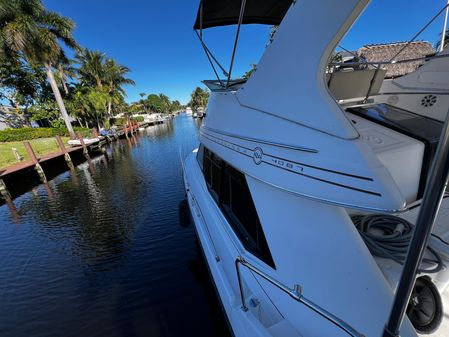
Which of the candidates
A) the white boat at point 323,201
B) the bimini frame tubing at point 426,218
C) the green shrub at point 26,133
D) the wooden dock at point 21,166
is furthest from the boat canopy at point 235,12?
the green shrub at point 26,133

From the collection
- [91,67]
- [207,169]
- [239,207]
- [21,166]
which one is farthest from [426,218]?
[91,67]

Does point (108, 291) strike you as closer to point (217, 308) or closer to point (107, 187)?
point (217, 308)

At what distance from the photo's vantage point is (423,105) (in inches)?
98.6

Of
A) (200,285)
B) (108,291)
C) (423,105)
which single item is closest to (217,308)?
(200,285)

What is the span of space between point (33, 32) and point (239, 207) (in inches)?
886

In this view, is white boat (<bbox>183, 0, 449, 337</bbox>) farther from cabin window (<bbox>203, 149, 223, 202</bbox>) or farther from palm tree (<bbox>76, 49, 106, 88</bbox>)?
palm tree (<bbox>76, 49, 106, 88</bbox>)

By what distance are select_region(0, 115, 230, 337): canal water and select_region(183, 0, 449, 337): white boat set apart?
2.05 m

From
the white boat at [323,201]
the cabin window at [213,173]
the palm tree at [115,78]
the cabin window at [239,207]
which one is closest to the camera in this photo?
the white boat at [323,201]

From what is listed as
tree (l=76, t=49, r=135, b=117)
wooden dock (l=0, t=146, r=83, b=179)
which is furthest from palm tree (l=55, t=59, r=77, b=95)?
wooden dock (l=0, t=146, r=83, b=179)

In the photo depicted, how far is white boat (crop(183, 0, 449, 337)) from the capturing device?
124cm

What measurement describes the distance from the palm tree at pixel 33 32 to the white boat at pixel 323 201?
67.4 feet

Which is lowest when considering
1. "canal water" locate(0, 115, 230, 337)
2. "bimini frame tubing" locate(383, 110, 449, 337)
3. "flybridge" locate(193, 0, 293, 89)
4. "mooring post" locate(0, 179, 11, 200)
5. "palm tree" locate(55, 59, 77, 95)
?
"canal water" locate(0, 115, 230, 337)

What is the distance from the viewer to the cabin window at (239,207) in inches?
85.9

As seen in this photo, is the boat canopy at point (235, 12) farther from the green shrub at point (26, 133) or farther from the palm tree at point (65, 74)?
the palm tree at point (65, 74)
